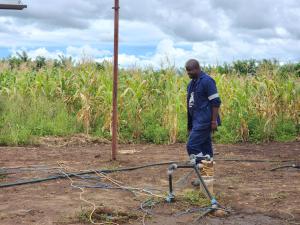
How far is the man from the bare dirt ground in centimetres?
70

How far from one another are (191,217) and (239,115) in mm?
6221

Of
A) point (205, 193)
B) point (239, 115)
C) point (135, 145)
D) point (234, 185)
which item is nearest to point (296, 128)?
point (239, 115)

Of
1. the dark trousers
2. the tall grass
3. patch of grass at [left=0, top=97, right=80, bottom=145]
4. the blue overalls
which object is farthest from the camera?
the tall grass

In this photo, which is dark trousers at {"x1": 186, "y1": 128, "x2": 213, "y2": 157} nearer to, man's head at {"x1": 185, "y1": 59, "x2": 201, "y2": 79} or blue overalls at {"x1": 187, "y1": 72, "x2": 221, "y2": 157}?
blue overalls at {"x1": 187, "y1": 72, "x2": 221, "y2": 157}

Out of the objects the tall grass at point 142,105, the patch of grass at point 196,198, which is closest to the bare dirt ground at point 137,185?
the patch of grass at point 196,198

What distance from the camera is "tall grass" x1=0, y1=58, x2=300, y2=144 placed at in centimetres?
1131

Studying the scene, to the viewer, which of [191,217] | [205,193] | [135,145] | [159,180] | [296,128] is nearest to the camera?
[191,217]

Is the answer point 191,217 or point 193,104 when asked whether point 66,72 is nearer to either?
point 193,104

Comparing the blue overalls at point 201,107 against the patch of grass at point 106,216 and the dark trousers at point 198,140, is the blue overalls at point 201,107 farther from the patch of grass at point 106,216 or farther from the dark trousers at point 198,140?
the patch of grass at point 106,216

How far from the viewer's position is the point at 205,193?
20.6 ft

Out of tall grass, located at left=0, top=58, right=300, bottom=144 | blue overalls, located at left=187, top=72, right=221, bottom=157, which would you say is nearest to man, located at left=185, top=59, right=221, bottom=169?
blue overalls, located at left=187, top=72, right=221, bottom=157

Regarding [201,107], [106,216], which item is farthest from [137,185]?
[106,216]

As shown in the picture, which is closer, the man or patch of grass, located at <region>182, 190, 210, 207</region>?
patch of grass, located at <region>182, 190, 210, 207</region>

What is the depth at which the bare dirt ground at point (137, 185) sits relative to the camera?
5.49m
